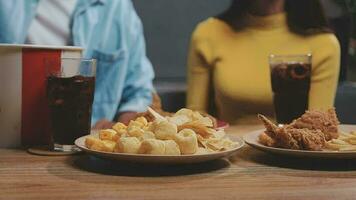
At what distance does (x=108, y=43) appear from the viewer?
90.2 inches

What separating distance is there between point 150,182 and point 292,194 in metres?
0.17

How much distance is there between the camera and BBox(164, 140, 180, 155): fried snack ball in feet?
2.44

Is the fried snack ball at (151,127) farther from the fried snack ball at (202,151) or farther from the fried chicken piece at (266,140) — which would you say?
the fried chicken piece at (266,140)

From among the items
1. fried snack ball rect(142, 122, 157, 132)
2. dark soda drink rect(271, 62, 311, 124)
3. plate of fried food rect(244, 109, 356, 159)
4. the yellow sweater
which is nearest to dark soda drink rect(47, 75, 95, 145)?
fried snack ball rect(142, 122, 157, 132)

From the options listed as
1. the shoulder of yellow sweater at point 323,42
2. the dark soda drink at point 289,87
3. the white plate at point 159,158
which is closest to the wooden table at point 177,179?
the white plate at point 159,158

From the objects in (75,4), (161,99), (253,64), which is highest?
(75,4)

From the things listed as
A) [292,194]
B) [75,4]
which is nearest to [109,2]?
[75,4]

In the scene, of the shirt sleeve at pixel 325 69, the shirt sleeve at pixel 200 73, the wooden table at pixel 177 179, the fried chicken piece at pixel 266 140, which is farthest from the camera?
the shirt sleeve at pixel 200 73

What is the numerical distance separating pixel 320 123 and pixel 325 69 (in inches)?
49.4

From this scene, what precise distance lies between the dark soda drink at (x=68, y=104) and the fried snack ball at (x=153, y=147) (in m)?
0.22

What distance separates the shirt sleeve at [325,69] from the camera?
6.82ft

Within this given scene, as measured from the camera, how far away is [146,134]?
0.78 metres

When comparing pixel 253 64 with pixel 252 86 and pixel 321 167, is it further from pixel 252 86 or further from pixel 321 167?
pixel 321 167

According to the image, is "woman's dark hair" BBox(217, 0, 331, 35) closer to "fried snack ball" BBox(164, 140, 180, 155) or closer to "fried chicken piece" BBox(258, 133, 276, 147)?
"fried chicken piece" BBox(258, 133, 276, 147)
